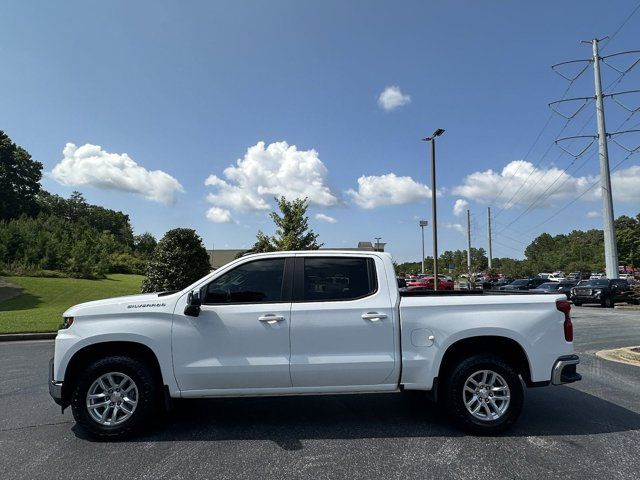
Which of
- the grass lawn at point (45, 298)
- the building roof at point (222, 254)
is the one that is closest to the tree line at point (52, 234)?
the grass lawn at point (45, 298)

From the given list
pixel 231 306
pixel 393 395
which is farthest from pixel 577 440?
pixel 231 306

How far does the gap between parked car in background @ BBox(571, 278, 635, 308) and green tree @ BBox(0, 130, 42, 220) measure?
247 ft

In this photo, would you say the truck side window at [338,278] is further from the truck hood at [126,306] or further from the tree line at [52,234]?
the tree line at [52,234]

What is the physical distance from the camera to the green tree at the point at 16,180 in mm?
70625

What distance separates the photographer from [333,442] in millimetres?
4457

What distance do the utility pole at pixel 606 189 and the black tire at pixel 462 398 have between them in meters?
33.2

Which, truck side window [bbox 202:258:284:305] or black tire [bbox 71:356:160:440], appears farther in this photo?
truck side window [bbox 202:258:284:305]

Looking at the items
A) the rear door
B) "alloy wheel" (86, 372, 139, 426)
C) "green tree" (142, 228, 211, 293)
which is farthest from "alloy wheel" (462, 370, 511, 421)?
"green tree" (142, 228, 211, 293)

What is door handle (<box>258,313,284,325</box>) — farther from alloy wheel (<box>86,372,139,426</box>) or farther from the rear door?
alloy wheel (<box>86,372,139,426</box>)

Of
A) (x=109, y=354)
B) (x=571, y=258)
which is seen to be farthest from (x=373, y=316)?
(x=571, y=258)

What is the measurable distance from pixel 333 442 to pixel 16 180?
87.5 metres

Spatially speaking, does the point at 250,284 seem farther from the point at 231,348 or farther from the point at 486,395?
the point at 486,395

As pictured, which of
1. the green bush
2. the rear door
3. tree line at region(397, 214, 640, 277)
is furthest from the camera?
tree line at region(397, 214, 640, 277)

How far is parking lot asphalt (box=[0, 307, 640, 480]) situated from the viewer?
3.84 m
